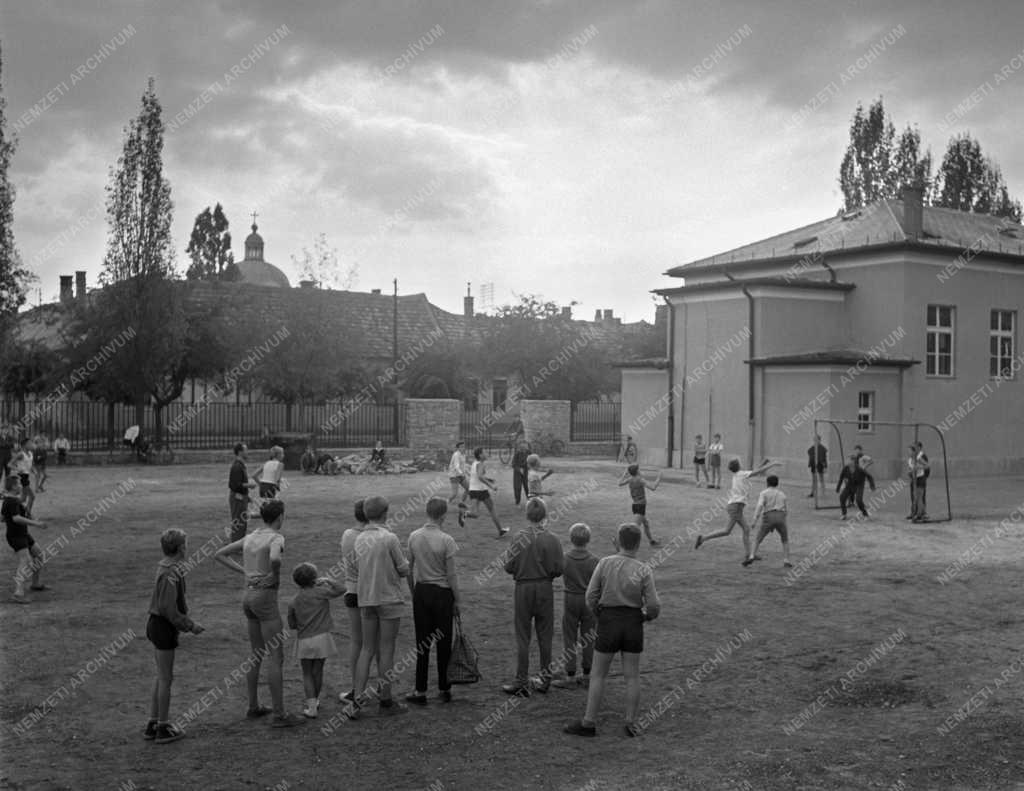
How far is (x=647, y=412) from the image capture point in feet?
126

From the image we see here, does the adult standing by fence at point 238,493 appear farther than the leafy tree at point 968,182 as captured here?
No

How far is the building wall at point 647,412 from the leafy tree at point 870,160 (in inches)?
898

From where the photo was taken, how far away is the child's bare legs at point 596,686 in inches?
341

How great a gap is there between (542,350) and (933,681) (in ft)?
160

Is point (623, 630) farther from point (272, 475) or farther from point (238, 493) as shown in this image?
point (272, 475)

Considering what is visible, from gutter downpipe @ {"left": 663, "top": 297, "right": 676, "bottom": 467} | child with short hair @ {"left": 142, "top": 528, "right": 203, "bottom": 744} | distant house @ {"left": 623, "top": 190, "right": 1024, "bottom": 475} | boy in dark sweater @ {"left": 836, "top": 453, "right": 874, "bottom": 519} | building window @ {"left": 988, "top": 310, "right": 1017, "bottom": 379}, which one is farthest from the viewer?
gutter downpipe @ {"left": 663, "top": 297, "right": 676, "bottom": 467}

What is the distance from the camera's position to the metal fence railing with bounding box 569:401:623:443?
48812 millimetres

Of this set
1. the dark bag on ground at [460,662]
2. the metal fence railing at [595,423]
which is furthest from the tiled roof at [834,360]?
the dark bag on ground at [460,662]

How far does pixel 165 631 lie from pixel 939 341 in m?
31.1

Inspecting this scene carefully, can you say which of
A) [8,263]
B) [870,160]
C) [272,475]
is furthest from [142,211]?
[870,160]

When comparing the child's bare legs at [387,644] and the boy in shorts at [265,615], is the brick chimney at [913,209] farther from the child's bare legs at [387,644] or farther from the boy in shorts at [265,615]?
the boy in shorts at [265,615]

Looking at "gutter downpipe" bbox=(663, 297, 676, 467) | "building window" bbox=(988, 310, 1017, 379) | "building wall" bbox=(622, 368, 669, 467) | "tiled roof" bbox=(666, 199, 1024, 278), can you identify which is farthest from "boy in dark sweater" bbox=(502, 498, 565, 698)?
"building window" bbox=(988, 310, 1017, 379)

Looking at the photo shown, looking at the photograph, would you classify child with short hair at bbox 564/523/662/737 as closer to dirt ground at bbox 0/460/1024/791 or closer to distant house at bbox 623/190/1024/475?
dirt ground at bbox 0/460/1024/791

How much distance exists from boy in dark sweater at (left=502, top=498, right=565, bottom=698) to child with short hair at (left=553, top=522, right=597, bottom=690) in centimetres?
15
